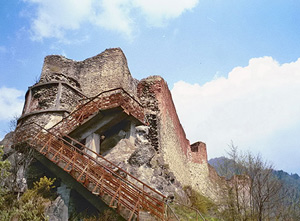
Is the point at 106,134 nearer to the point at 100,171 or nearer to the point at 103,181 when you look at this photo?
the point at 100,171

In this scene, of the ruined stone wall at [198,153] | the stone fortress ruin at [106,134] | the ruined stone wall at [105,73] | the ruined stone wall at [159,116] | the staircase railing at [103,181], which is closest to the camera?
the staircase railing at [103,181]

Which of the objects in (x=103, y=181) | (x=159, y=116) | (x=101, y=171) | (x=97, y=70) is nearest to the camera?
(x=103, y=181)

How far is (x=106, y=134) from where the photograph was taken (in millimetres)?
11445

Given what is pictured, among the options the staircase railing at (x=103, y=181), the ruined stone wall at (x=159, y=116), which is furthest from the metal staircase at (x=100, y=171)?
the ruined stone wall at (x=159, y=116)

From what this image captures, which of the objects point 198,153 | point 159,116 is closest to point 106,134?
point 159,116

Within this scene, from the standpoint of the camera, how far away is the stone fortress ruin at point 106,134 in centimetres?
742

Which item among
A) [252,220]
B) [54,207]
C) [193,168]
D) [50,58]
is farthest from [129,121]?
[193,168]

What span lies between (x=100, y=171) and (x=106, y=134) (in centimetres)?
381

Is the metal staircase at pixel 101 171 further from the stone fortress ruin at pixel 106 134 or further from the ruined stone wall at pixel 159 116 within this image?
the ruined stone wall at pixel 159 116

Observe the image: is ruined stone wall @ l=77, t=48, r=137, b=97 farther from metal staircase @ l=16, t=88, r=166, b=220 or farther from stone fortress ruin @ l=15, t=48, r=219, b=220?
metal staircase @ l=16, t=88, r=166, b=220

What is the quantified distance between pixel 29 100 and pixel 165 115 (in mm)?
7263

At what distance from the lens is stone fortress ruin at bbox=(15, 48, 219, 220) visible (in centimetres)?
742

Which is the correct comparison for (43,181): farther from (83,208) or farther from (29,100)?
(29,100)

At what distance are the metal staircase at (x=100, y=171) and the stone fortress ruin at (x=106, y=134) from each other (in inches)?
1.0
